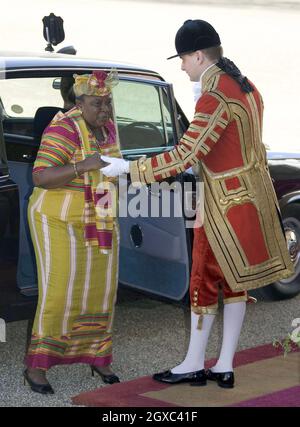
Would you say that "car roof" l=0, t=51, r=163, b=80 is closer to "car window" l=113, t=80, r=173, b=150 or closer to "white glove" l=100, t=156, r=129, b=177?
"car window" l=113, t=80, r=173, b=150

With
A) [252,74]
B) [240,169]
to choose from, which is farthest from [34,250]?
[252,74]

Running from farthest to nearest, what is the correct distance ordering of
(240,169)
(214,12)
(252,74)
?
(214,12)
(252,74)
(240,169)

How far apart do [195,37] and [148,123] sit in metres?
1.42

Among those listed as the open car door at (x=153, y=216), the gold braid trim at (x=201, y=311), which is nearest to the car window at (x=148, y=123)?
the open car door at (x=153, y=216)

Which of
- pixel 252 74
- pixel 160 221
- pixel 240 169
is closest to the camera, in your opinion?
pixel 240 169

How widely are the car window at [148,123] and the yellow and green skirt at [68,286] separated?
1183 millimetres

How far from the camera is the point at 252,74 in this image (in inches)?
877

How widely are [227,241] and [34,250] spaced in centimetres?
106

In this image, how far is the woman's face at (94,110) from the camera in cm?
559

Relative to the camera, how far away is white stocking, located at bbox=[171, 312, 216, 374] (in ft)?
18.8

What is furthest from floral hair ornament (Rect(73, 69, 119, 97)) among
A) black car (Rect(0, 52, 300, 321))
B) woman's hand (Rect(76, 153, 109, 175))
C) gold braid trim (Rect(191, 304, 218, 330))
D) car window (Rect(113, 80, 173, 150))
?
gold braid trim (Rect(191, 304, 218, 330))

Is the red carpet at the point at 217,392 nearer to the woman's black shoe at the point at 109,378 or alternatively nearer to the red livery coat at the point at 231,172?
the woman's black shoe at the point at 109,378
